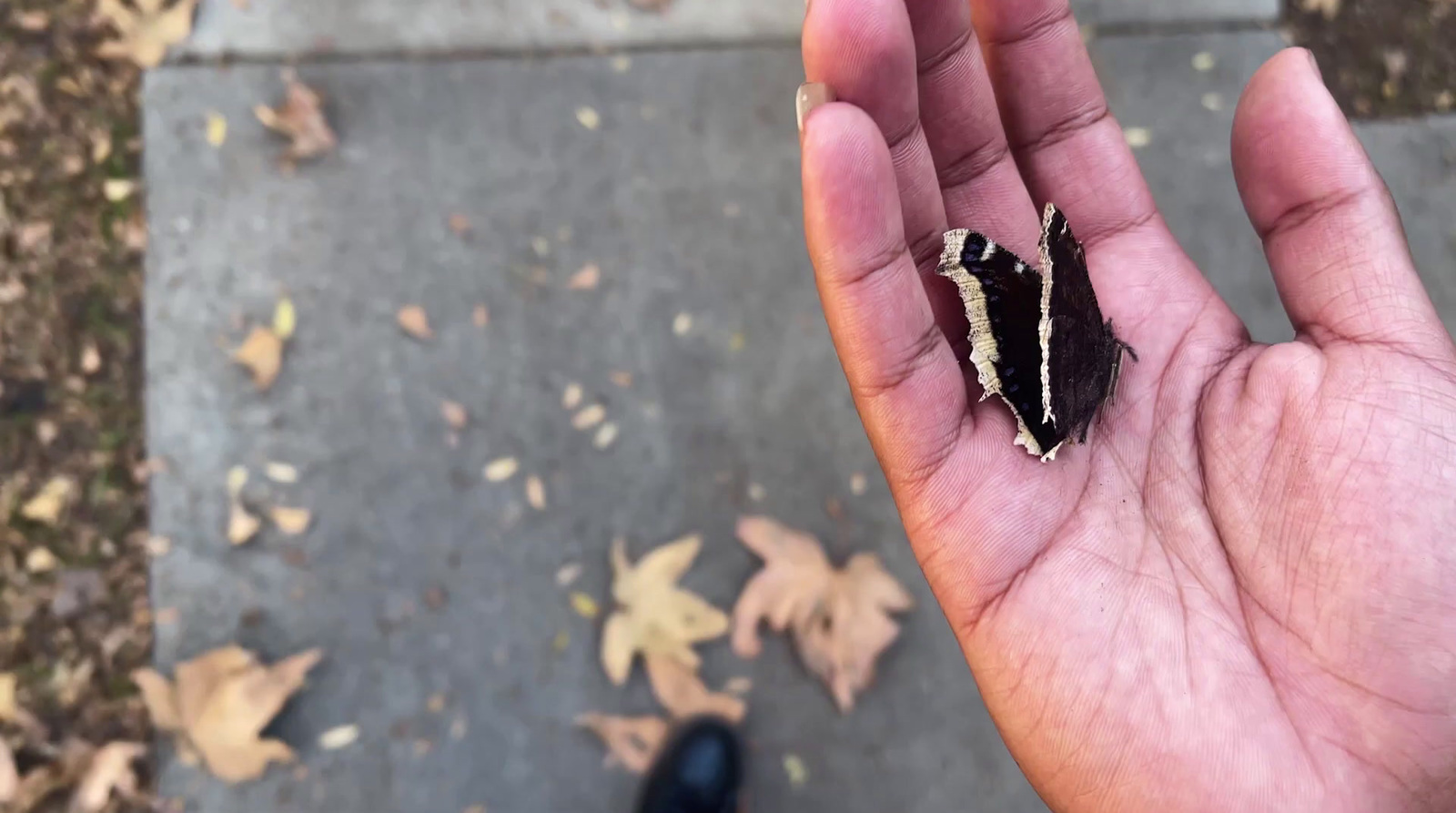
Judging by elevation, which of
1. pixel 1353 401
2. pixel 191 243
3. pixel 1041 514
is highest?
pixel 1353 401

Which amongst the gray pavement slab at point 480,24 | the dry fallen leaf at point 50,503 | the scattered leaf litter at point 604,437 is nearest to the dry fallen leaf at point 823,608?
the scattered leaf litter at point 604,437

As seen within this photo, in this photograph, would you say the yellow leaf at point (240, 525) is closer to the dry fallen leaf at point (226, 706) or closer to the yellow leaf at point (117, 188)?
the dry fallen leaf at point (226, 706)

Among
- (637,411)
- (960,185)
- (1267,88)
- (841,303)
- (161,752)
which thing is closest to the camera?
(841,303)

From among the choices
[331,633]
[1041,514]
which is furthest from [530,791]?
[1041,514]

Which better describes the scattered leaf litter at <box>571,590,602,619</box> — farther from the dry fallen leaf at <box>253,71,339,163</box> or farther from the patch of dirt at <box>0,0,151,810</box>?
the dry fallen leaf at <box>253,71,339,163</box>

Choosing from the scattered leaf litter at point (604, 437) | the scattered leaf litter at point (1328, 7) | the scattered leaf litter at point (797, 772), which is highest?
the scattered leaf litter at point (1328, 7)

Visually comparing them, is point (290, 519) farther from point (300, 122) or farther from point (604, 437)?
point (300, 122)

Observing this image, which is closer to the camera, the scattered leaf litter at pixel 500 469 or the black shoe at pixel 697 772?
the black shoe at pixel 697 772

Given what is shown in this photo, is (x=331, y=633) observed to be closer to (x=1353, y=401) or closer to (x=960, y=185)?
(x=960, y=185)
